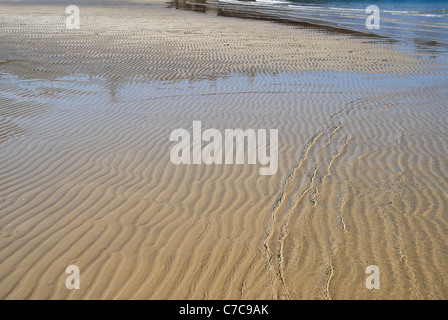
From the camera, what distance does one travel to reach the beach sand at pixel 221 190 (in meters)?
3.51

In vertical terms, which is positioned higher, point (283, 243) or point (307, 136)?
point (307, 136)

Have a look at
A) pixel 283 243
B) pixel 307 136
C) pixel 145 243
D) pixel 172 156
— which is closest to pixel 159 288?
pixel 145 243

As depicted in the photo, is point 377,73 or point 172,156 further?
point 377,73

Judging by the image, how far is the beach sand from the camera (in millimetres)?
3512

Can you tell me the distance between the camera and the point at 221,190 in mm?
4965

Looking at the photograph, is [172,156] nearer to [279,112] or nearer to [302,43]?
[279,112]

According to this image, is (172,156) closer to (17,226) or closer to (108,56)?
(17,226)

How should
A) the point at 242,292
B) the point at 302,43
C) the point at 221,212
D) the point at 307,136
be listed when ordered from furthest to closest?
the point at 302,43
the point at 307,136
the point at 221,212
the point at 242,292

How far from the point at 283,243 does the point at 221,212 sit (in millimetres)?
826

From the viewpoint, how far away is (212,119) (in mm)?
7484

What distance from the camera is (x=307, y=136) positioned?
22.1 ft
